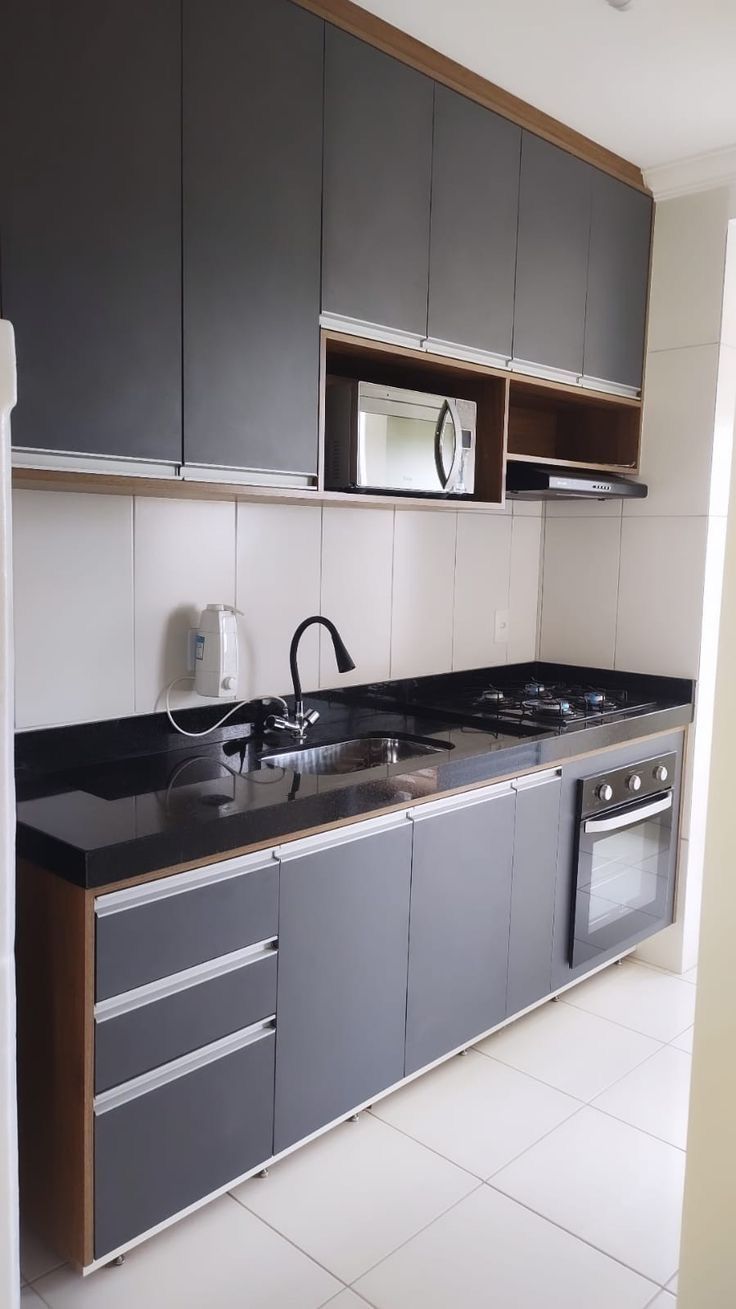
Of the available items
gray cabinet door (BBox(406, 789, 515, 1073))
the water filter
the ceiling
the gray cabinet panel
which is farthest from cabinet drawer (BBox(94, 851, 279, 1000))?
the ceiling

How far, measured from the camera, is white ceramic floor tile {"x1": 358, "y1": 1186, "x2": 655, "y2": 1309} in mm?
1717

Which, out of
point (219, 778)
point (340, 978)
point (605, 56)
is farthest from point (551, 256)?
point (340, 978)

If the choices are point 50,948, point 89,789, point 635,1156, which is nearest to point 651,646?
point 635,1156

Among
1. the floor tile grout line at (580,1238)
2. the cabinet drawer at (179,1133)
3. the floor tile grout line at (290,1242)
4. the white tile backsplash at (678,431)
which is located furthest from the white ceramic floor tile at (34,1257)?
the white tile backsplash at (678,431)

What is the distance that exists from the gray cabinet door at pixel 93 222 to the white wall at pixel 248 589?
373 millimetres

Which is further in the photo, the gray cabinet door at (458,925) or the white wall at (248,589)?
the gray cabinet door at (458,925)

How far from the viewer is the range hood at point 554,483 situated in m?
2.65

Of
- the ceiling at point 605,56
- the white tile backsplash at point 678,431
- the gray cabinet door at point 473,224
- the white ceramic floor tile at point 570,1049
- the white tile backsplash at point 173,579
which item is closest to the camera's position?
the ceiling at point 605,56

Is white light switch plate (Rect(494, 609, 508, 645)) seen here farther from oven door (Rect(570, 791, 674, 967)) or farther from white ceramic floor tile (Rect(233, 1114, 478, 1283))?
white ceramic floor tile (Rect(233, 1114, 478, 1283))

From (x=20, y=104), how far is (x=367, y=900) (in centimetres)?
157

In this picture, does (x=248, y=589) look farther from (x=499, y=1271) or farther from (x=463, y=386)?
(x=499, y=1271)

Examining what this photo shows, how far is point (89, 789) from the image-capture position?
Answer: 74.9 inches

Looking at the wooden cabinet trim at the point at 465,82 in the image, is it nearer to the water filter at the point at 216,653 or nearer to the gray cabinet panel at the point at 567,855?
the water filter at the point at 216,653

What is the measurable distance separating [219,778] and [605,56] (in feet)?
6.22
